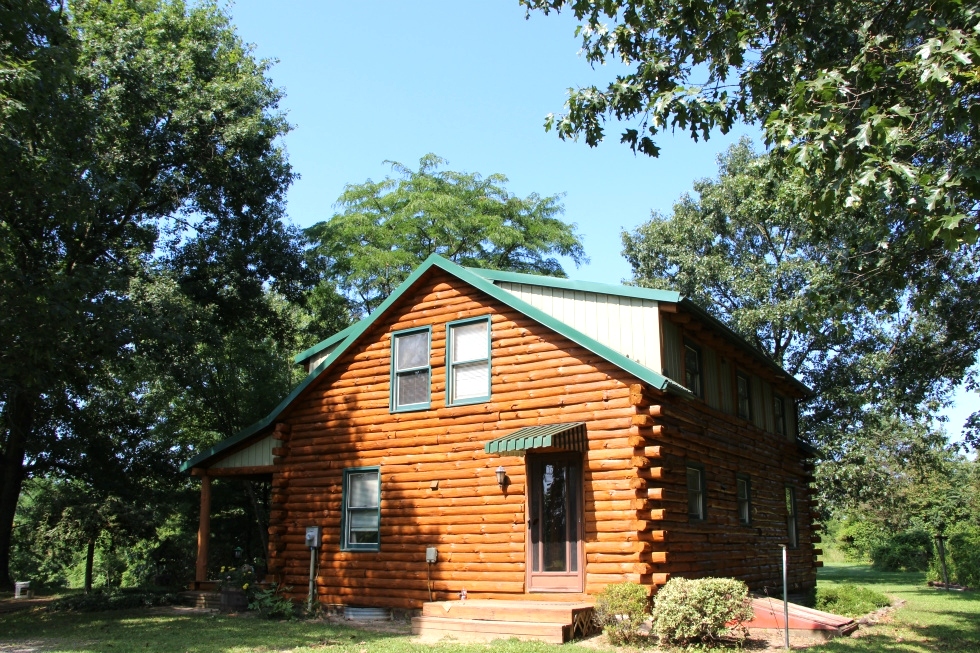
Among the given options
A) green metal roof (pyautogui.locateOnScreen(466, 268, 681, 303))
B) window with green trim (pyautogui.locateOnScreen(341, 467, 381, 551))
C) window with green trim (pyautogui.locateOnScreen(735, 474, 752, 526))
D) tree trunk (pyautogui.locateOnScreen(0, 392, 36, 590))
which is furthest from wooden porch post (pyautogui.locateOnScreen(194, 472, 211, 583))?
window with green trim (pyautogui.locateOnScreen(735, 474, 752, 526))

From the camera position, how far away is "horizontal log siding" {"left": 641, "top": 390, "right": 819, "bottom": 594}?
1354 centimetres

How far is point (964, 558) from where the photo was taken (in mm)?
25328

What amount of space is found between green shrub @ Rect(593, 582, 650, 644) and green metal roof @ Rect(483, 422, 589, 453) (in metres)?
2.27

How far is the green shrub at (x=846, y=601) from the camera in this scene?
16000 millimetres

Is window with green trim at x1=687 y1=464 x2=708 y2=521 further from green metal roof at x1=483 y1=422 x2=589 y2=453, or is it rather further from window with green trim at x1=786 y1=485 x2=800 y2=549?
window with green trim at x1=786 y1=485 x2=800 y2=549

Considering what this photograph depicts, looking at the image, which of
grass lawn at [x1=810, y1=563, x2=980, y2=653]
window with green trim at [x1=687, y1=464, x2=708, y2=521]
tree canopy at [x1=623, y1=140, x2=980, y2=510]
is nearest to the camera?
grass lawn at [x1=810, y1=563, x2=980, y2=653]

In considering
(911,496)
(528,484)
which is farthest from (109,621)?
(911,496)

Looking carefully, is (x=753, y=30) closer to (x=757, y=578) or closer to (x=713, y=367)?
(x=713, y=367)

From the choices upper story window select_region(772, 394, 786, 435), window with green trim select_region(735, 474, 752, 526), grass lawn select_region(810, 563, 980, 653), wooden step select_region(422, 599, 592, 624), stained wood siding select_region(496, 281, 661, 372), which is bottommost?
grass lawn select_region(810, 563, 980, 653)

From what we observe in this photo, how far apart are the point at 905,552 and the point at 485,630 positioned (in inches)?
1167

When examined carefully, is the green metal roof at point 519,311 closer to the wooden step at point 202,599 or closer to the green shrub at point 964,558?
the wooden step at point 202,599

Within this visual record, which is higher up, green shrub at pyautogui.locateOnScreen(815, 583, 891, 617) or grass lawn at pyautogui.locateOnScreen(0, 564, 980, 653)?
green shrub at pyautogui.locateOnScreen(815, 583, 891, 617)

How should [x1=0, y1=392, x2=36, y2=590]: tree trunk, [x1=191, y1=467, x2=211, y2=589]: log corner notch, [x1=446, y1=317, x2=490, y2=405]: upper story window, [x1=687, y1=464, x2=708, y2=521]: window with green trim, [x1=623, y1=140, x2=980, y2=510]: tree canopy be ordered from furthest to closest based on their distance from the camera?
[x1=623, y1=140, x2=980, y2=510]: tree canopy, [x1=0, y1=392, x2=36, y2=590]: tree trunk, [x1=191, y1=467, x2=211, y2=589]: log corner notch, [x1=446, y1=317, x2=490, y2=405]: upper story window, [x1=687, y1=464, x2=708, y2=521]: window with green trim

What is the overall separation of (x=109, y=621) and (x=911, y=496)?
33447 millimetres
